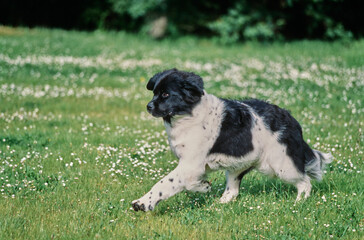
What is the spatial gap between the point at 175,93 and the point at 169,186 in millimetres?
A: 907

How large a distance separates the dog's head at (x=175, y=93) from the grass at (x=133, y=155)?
1031mm

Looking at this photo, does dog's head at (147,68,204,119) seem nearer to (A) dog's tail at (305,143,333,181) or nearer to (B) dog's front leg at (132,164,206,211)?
(B) dog's front leg at (132,164,206,211)

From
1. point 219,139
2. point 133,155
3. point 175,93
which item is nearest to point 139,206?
point 219,139

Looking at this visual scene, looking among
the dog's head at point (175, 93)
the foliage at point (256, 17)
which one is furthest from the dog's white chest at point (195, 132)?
the foliage at point (256, 17)

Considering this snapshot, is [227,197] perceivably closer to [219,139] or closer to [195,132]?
[219,139]

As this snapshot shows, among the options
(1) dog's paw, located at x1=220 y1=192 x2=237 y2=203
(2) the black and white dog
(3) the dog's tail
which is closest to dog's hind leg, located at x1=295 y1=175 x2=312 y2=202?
(2) the black and white dog

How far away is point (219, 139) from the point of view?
4.75 meters

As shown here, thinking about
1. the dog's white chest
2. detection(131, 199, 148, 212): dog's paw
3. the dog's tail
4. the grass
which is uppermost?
the dog's white chest

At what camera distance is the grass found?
14.2ft

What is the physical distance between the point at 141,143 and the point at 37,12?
27.3 meters

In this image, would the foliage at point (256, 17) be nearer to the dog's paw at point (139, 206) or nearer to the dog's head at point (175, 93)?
the dog's head at point (175, 93)

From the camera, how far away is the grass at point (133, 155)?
434 centimetres

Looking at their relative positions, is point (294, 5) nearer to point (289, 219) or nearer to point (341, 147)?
point (341, 147)

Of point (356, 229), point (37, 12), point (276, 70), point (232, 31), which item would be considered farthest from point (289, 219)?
point (37, 12)
